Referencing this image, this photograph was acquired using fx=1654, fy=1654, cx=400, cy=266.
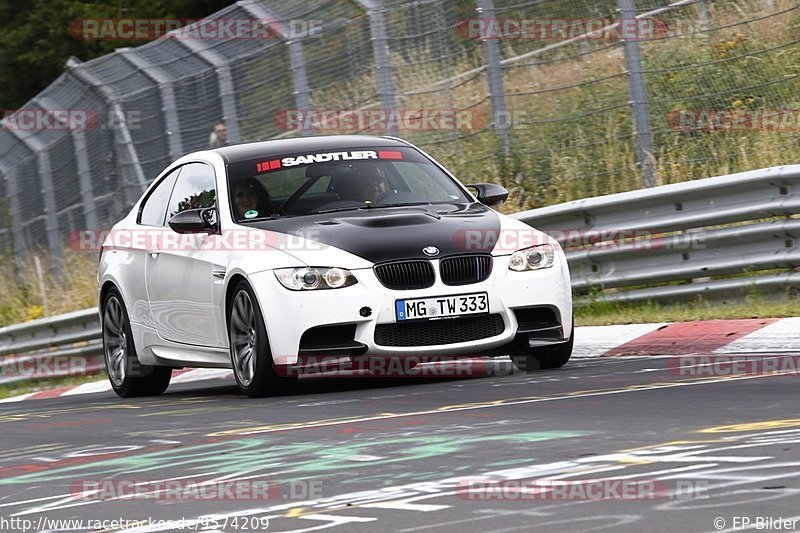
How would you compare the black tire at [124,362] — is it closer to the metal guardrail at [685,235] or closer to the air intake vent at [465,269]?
the air intake vent at [465,269]

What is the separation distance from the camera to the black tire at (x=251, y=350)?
9047mm

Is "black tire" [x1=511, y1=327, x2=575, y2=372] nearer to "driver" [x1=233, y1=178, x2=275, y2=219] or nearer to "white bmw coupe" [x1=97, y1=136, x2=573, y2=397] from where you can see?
"white bmw coupe" [x1=97, y1=136, x2=573, y2=397]

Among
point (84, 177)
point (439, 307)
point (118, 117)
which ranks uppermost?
point (118, 117)

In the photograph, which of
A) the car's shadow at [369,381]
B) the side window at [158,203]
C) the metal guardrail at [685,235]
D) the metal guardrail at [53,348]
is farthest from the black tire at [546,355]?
the metal guardrail at [53,348]

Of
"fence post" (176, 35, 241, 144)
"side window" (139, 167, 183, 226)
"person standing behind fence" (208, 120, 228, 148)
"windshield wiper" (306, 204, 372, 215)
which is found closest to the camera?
"windshield wiper" (306, 204, 372, 215)

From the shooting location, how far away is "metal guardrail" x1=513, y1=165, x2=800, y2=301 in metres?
11.1

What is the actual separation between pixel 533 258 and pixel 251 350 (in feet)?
5.47

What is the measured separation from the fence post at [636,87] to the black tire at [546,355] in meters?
4.05

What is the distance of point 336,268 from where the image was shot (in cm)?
891

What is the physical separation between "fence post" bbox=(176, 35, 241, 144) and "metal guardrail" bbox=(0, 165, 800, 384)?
5357 millimetres

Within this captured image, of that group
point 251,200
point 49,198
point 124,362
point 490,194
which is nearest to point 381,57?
point 124,362

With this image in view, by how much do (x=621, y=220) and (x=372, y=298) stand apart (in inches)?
143

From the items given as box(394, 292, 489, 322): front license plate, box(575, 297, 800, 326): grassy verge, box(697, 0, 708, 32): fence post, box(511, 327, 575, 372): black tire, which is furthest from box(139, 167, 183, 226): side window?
box(697, 0, 708, 32): fence post

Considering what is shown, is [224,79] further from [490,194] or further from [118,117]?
[490,194]
